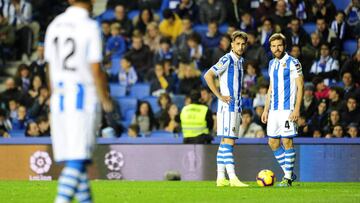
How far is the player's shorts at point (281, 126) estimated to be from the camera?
14531 millimetres

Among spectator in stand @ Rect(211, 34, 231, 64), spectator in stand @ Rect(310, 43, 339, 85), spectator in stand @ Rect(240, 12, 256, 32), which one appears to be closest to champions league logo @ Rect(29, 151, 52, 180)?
spectator in stand @ Rect(211, 34, 231, 64)

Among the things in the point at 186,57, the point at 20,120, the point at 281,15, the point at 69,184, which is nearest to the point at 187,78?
the point at 186,57

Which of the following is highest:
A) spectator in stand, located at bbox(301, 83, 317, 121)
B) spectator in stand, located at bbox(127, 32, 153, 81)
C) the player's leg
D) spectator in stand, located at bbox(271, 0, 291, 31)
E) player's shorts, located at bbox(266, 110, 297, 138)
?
spectator in stand, located at bbox(271, 0, 291, 31)

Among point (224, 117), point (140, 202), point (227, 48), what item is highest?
point (227, 48)

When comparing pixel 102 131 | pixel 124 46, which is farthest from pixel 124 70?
pixel 102 131

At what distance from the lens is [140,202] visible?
11.8 metres

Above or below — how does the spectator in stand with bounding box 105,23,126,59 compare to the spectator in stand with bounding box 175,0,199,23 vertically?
below

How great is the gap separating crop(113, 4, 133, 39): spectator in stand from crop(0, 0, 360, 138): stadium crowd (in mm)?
28

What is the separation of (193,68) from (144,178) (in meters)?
3.98

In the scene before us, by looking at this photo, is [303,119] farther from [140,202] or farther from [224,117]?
[140,202]

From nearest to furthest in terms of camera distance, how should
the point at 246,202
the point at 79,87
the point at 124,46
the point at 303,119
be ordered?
the point at 79,87 → the point at 246,202 → the point at 303,119 → the point at 124,46

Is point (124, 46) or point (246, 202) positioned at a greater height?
point (124, 46)

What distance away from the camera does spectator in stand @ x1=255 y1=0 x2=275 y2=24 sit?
74.5 feet

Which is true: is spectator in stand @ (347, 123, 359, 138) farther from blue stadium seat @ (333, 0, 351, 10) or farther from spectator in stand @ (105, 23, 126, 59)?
spectator in stand @ (105, 23, 126, 59)
